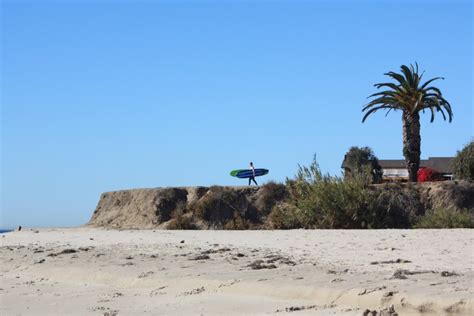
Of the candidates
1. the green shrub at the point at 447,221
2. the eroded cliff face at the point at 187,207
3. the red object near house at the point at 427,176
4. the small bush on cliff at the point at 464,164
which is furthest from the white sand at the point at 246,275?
the red object near house at the point at 427,176

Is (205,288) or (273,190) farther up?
(273,190)

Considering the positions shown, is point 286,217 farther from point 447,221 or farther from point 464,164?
point 464,164

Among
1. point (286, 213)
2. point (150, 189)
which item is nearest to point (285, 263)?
point (286, 213)

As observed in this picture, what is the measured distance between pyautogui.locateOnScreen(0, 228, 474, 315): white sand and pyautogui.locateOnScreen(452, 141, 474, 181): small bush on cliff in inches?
478

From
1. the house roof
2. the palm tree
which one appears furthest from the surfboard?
the house roof

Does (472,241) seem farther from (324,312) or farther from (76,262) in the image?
(76,262)

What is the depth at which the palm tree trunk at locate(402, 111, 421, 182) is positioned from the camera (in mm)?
29156

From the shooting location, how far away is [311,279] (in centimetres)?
974

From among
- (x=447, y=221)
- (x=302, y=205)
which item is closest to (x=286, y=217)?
(x=302, y=205)

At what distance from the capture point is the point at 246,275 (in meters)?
10.6

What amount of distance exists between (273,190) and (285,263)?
487 inches

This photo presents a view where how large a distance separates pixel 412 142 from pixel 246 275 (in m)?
19.8

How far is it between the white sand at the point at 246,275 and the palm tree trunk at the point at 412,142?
1371 centimetres

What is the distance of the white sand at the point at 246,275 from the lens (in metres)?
8.57
